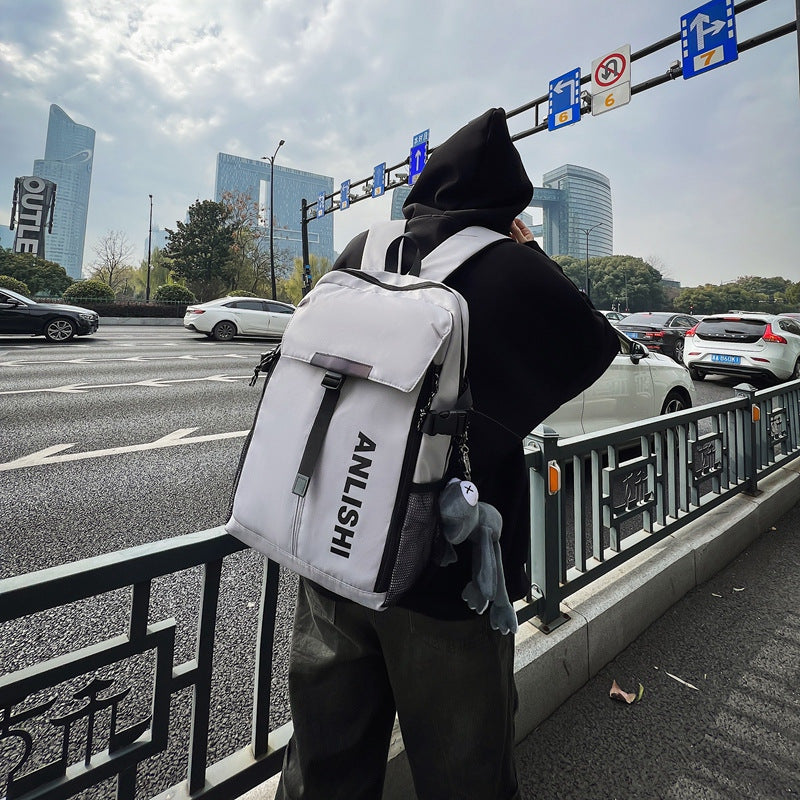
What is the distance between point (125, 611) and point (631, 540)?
2.51m

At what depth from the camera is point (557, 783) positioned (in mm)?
1618

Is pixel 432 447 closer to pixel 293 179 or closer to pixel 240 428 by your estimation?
pixel 240 428

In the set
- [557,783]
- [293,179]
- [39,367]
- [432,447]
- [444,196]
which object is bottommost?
[557,783]

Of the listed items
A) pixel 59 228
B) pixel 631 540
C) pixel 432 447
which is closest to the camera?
pixel 432 447

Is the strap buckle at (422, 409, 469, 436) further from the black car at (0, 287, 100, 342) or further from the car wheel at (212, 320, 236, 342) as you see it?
the car wheel at (212, 320, 236, 342)

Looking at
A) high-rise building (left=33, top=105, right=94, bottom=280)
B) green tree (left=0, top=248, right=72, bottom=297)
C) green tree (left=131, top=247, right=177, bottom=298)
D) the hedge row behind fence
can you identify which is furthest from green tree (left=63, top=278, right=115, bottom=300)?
high-rise building (left=33, top=105, right=94, bottom=280)

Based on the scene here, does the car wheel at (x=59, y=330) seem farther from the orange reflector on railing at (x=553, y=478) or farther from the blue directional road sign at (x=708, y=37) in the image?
the blue directional road sign at (x=708, y=37)

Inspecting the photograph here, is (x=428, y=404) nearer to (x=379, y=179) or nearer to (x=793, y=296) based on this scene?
(x=379, y=179)

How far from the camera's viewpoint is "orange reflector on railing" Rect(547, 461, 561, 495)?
2.05 m

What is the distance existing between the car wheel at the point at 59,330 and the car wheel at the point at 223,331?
3785 mm

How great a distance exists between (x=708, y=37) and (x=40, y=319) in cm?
1553

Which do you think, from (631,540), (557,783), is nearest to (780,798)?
(557,783)

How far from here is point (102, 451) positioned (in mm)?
4895

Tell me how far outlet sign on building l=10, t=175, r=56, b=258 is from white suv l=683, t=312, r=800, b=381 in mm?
47965
